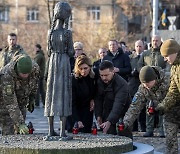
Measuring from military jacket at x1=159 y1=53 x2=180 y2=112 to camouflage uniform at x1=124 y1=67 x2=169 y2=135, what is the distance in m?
0.19

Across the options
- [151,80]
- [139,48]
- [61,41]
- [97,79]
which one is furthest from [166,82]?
[139,48]

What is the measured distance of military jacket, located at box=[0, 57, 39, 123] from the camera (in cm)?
945

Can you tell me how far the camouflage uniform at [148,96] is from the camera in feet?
32.0

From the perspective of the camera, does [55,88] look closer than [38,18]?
Yes

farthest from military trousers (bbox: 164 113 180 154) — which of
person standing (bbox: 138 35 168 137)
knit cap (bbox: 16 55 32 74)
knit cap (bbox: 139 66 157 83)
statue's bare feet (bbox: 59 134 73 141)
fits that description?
person standing (bbox: 138 35 168 137)

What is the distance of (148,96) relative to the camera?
32.2ft

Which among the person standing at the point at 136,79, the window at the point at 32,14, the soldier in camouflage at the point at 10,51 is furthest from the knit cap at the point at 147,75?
the window at the point at 32,14

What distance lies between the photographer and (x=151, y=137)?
13703 millimetres

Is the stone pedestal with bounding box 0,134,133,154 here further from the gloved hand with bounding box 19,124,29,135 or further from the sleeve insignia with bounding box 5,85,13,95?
the sleeve insignia with bounding box 5,85,13,95

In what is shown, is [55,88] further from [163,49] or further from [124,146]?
[163,49]

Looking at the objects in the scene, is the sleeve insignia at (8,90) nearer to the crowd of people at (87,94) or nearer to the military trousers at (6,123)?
the crowd of people at (87,94)

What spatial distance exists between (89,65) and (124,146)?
233 centimetres

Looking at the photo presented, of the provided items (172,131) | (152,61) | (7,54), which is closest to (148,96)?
(172,131)

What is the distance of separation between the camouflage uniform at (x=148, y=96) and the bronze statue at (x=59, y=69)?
135 cm
